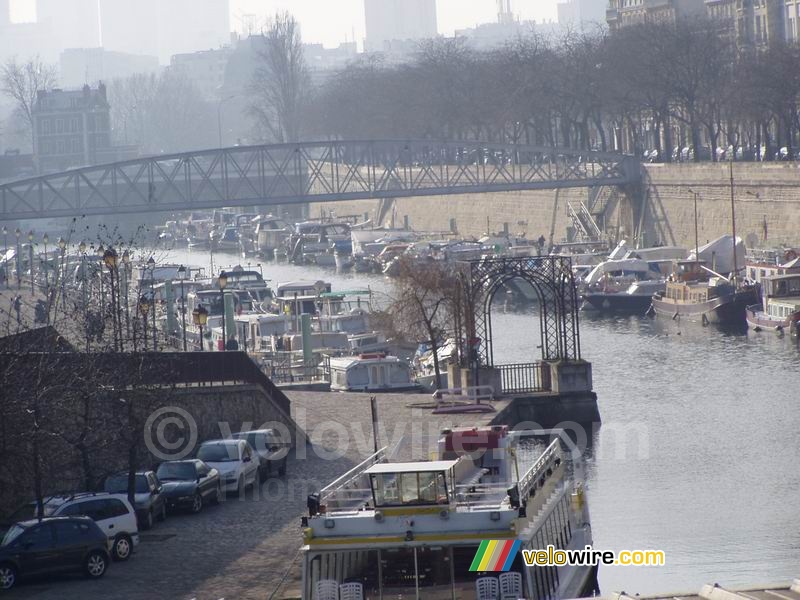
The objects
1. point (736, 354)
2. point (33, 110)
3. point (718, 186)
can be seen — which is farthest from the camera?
point (33, 110)

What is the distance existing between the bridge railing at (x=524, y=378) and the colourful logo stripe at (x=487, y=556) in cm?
1940

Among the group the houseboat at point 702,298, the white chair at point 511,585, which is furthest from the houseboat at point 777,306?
the white chair at point 511,585

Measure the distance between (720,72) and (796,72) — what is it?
9.62 m

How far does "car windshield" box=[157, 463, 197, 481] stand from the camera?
2575cm

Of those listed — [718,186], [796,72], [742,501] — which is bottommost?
[742,501]

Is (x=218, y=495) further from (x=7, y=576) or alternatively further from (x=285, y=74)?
(x=285, y=74)

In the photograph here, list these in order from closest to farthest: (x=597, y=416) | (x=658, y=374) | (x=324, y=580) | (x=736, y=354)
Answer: (x=324, y=580) → (x=597, y=416) → (x=658, y=374) → (x=736, y=354)

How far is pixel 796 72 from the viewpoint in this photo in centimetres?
7200

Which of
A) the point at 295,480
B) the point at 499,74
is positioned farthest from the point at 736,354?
the point at 499,74

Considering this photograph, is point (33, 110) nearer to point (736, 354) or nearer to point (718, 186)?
point (718, 186)

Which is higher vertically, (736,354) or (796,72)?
(796,72)

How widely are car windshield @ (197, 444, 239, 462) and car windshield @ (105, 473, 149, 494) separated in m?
2.23

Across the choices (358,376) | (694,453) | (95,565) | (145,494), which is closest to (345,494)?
(95,565)

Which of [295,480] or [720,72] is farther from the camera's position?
[720,72]
